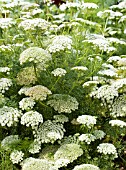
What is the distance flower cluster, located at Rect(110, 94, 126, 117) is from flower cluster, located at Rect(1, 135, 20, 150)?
55 centimetres

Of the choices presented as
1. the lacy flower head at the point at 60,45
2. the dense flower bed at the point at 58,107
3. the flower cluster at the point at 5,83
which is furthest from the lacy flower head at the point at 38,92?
the lacy flower head at the point at 60,45

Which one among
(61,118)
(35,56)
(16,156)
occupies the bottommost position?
(16,156)

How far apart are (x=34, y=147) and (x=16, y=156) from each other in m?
0.11

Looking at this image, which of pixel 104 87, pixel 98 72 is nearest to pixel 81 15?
pixel 98 72

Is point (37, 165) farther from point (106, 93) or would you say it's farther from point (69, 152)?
point (106, 93)

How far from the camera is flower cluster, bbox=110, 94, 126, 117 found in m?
2.26

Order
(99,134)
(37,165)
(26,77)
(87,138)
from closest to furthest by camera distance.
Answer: (37,165) < (87,138) < (99,134) < (26,77)

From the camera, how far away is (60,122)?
226cm

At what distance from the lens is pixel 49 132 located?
219 cm

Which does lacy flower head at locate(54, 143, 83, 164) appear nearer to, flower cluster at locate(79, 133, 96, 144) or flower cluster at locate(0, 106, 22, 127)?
flower cluster at locate(79, 133, 96, 144)

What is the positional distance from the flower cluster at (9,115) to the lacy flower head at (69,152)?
0.28 meters

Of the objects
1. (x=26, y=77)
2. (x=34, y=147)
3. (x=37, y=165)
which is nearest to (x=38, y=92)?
(x=26, y=77)

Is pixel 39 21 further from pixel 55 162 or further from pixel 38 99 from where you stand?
pixel 55 162

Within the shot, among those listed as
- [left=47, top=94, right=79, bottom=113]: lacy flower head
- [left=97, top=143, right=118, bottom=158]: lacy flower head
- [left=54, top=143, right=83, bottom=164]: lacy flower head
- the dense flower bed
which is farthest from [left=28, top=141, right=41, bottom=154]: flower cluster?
[left=97, top=143, right=118, bottom=158]: lacy flower head
